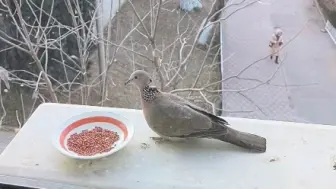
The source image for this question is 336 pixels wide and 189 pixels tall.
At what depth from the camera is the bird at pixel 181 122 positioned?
73cm

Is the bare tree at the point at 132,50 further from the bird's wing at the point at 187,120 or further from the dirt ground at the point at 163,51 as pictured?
the bird's wing at the point at 187,120

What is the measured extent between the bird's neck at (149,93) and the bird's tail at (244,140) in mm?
125

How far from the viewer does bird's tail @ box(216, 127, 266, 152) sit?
2.37ft

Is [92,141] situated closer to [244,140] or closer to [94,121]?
[94,121]

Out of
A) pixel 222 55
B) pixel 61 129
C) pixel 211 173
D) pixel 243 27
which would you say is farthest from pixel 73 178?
pixel 243 27

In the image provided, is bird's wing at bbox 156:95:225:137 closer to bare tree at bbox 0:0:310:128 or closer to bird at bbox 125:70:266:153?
bird at bbox 125:70:266:153

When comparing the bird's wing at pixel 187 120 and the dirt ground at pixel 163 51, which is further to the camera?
the dirt ground at pixel 163 51

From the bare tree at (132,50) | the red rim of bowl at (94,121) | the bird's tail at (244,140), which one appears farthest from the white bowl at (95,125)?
the bare tree at (132,50)

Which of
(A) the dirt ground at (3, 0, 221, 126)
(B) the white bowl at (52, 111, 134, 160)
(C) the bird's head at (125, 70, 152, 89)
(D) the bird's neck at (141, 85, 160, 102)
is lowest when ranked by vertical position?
(A) the dirt ground at (3, 0, 221, 126)

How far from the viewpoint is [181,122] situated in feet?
2.41

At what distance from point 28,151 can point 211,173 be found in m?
0.30

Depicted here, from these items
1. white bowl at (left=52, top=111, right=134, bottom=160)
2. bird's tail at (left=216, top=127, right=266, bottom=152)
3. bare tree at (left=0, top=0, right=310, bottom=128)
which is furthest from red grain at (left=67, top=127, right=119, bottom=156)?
bare tree at (left=0, top=0, right=310, bottom=128)

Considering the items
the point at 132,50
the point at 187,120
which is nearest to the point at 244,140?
the point at 187,120

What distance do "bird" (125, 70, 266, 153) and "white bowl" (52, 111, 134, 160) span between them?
0.14 feet
